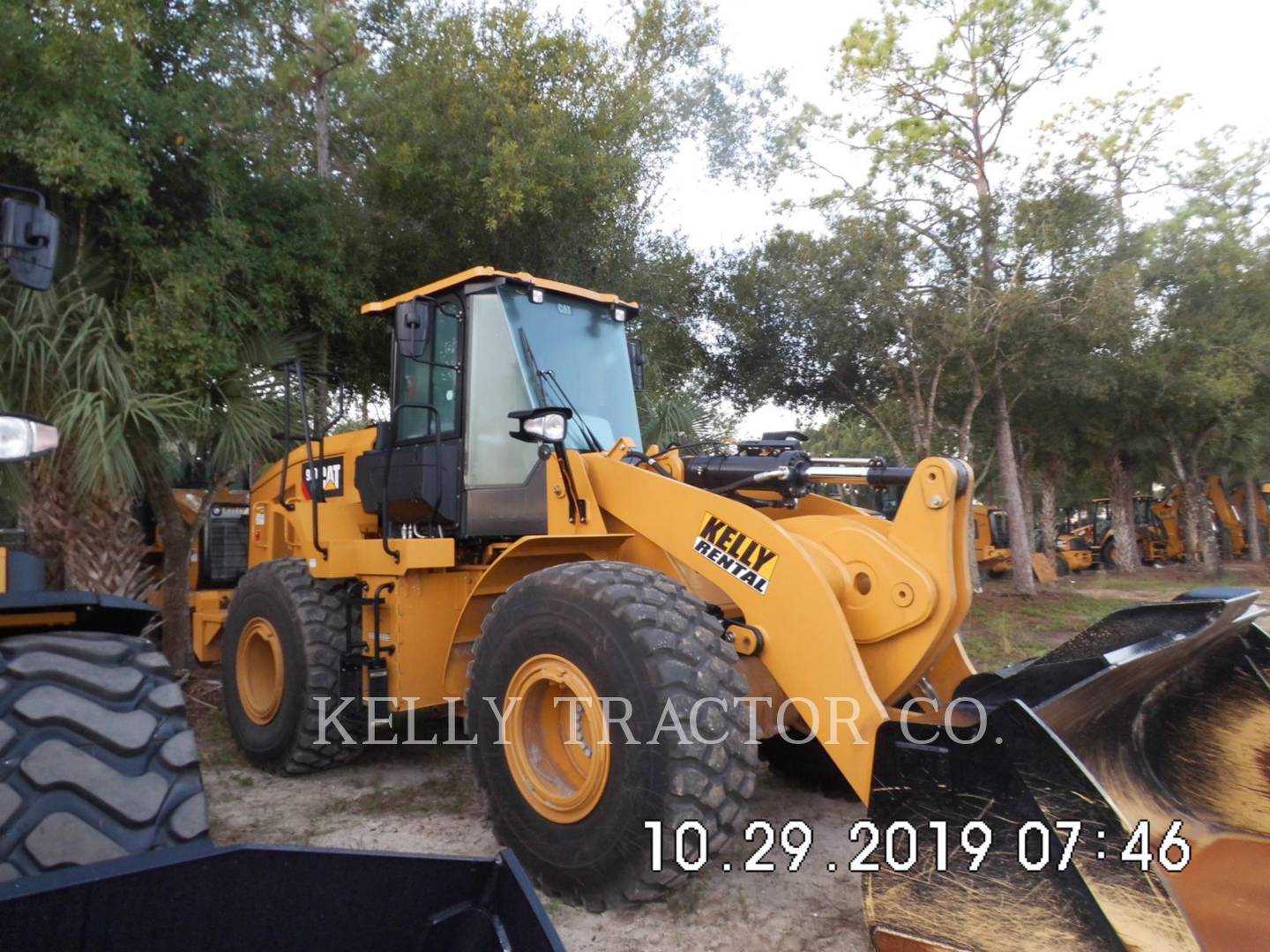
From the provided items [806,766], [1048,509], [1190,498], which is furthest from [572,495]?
[1048,509]

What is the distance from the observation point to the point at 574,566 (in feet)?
12.1

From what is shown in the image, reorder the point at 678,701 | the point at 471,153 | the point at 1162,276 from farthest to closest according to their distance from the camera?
1. the point at 1162,276
2. the point at 471,153
3. the point at 678,701

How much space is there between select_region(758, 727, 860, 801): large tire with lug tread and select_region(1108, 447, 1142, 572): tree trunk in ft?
65.6

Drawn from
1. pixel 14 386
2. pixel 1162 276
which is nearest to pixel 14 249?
pixel 14 386

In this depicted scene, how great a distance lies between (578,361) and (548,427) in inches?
48.9

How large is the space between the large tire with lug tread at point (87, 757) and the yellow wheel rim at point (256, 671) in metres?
3.38

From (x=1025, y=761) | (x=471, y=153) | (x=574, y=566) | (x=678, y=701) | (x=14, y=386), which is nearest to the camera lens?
(x=1025, y=761)

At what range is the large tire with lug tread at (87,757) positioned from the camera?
6.57ft

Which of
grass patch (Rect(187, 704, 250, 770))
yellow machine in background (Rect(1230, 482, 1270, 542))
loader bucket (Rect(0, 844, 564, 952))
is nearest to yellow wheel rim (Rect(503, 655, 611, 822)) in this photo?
loader bucket (Rect(0, 844, 564, 952))

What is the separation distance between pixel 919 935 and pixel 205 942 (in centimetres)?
196

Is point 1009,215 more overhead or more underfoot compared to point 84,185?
more overhead

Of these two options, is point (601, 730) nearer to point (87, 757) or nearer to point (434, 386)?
point (87, 757)

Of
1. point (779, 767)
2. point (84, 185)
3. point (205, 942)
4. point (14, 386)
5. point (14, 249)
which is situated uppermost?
point (84, 185)

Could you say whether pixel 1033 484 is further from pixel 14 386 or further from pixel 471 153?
pixel 14 386
